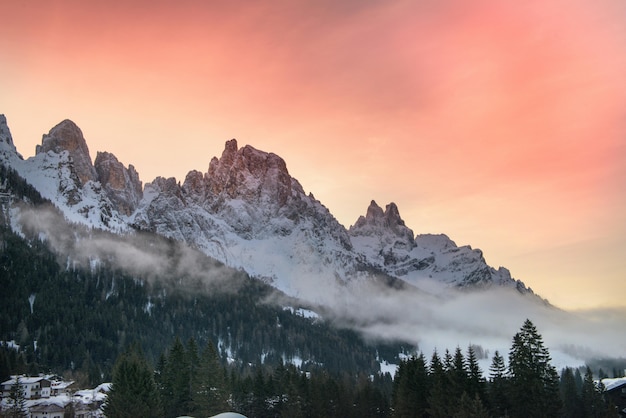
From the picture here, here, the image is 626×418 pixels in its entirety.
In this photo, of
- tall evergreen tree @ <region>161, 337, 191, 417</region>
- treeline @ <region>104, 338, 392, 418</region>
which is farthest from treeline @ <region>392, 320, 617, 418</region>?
tall evergreen tree @ <region>161, 337, 191, 417</region>

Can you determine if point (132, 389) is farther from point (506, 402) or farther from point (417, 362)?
point (506, 402)

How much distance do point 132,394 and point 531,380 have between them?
5967cm

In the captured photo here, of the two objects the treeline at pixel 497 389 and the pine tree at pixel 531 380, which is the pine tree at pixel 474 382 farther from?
the pine tree at pixel 531 380

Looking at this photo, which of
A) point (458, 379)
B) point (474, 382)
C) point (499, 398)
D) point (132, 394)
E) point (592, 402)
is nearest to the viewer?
point (458, 379)

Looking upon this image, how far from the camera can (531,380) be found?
3359 inches

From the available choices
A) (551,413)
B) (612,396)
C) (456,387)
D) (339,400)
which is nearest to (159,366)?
(339,400)

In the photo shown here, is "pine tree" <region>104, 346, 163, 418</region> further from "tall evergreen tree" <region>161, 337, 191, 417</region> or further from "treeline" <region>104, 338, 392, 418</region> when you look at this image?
"tall evergreen tree" <region>161, 337, 191, 417</region>

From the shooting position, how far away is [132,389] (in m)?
98.9

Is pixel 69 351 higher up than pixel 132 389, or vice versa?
pixel 69 351

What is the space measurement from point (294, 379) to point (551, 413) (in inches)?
2263

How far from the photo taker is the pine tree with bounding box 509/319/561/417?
273ft

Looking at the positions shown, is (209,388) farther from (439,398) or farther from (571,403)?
(571,403)

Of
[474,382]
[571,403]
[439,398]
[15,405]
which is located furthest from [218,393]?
[571,403]

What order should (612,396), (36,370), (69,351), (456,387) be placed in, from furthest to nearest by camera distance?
(69,351) → (36,370) → (612,396) → (456,387)
